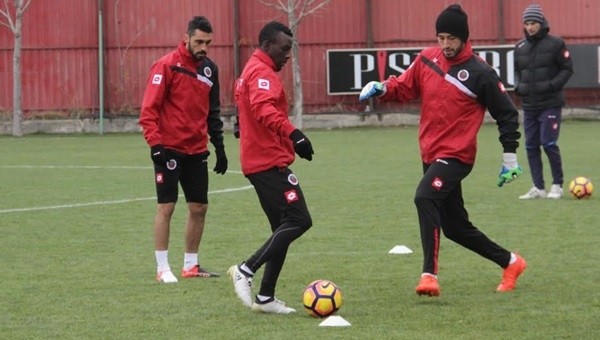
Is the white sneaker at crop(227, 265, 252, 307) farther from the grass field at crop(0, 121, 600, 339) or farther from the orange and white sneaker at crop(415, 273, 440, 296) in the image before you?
the orange and white sneaker at crop(415, 273, 440, 296)

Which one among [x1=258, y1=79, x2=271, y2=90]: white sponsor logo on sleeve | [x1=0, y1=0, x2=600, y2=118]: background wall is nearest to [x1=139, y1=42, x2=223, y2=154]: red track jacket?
[x1=258, y1=79, x2=271, y2=90]: white sponsor logo on sleeve

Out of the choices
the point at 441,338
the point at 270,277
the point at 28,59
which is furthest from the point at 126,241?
the point at 28,59

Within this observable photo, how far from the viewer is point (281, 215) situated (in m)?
9.65

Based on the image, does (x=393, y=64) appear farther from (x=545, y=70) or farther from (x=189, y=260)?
(x=189, y=260)

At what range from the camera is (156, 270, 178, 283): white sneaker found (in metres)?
11.1

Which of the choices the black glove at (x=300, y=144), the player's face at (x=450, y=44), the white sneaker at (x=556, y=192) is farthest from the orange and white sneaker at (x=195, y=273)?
the white sneaker at (x=556, y=192)

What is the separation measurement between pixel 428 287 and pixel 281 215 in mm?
1170

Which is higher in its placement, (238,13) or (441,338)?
(238,13)

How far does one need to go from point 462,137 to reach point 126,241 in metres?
4.88

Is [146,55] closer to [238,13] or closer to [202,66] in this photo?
[238,13]

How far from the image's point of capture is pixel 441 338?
838cm

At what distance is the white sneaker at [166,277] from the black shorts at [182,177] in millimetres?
598

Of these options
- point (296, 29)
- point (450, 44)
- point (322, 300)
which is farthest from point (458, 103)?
point (296, 29)

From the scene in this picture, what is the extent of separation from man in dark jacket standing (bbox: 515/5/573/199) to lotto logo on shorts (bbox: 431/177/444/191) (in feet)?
25.0
